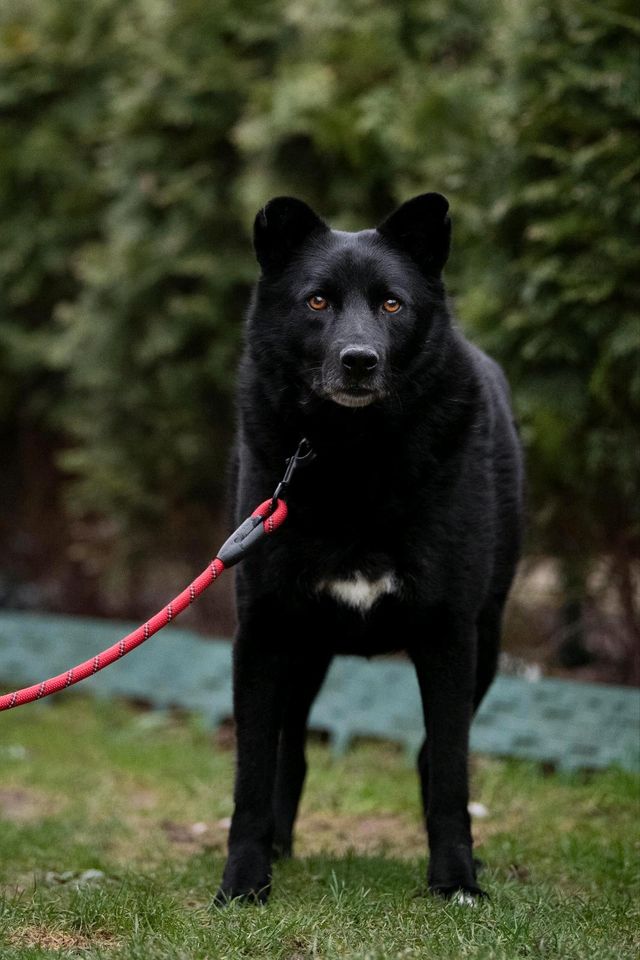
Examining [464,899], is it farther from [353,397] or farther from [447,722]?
[353,397]

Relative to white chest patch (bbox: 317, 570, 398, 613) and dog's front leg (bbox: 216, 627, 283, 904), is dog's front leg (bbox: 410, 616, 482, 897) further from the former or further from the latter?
dog's front leg (bbox: 216, 627, 283, 904)

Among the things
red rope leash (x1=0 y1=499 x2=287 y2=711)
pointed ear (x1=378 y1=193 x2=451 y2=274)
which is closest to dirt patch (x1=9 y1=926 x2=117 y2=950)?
red rope leash (x1=0 y1=499 x2=287 y2=711)

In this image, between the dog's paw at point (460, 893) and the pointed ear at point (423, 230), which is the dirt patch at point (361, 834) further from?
the pointed ear at point (423, 230)

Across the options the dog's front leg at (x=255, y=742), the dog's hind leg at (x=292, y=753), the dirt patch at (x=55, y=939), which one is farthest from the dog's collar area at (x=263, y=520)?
the dirt patch at (x=55, y=939)

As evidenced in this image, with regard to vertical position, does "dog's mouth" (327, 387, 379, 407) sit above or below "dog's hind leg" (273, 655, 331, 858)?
above

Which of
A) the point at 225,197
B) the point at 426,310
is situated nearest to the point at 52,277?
the point at 225,197

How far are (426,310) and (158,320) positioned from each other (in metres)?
3.98

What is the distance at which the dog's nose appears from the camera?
115 inches

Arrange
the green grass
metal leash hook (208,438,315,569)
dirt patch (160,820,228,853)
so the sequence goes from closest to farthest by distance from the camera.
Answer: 1. the green grass
2. metal leash hook (208,438,315,569)
3. dirt patch (160,820,228,853)

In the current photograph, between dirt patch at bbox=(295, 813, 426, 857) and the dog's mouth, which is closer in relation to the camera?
the dog's mouth

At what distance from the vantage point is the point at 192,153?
7027 millimetres

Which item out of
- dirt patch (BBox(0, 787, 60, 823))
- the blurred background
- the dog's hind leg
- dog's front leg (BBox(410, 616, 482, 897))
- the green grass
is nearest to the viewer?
the green grass

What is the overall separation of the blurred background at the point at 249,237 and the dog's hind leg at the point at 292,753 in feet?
5.95

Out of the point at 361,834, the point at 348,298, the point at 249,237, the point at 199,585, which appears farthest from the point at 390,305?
the point at 249,237
